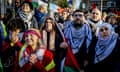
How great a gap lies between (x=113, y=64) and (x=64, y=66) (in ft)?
3.09

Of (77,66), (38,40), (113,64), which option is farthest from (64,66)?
(38,40)

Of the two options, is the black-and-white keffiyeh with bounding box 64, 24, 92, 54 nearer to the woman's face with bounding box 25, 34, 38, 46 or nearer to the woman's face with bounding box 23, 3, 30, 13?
the woman's face with bounding box 23, 3, 30, 13

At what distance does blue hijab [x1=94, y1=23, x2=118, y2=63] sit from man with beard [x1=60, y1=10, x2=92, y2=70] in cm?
34

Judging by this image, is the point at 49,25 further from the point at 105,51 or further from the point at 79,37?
the point at 105,51

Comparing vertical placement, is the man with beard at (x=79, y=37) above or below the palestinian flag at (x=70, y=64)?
above

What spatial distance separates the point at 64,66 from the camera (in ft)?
32.6

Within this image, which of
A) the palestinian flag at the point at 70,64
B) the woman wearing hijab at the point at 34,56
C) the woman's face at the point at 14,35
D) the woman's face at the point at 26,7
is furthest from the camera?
the woman's face at the point at 26,7

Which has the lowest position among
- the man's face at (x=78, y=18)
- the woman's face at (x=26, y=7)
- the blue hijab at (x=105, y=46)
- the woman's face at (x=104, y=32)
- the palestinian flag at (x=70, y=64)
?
the palestinian flag at (x=70, y=64)

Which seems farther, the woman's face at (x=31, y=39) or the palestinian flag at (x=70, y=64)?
the palestinian flag at (x=70, y=64)

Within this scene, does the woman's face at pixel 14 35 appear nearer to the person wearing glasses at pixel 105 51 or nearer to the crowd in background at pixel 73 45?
the crowd in background at pixel 73 45

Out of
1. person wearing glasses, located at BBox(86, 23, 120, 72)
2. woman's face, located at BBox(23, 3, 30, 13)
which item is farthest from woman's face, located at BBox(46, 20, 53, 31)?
woman's face, located at BBox(23, 3, 30, 13)

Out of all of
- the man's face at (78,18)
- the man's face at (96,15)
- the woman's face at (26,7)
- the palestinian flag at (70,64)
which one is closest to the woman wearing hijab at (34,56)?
the palestinian flag at (70,64)

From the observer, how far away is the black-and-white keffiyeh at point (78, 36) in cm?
1030

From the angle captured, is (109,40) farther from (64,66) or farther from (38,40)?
(38,40)
